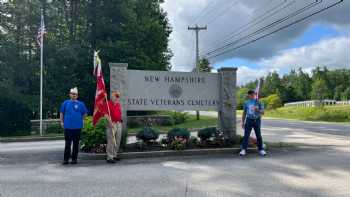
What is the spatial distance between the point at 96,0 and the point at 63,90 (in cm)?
720

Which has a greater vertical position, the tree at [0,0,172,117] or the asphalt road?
the tree at [0,0,172,117]

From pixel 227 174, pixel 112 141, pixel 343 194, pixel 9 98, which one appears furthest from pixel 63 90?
pixel 343 194

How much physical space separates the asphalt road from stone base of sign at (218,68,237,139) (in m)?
1.61

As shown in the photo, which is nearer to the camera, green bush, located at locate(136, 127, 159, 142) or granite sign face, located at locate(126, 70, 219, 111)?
green bush, located at locate(136, 127, 159, 142)

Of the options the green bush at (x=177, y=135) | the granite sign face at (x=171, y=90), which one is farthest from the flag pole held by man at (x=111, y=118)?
the green bush at (x=177, y=135)

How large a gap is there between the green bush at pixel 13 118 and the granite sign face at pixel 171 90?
12.1 meters

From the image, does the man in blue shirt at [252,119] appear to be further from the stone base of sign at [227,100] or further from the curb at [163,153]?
the stone base of sign at [227,100]

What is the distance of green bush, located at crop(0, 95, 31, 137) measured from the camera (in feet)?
68.0

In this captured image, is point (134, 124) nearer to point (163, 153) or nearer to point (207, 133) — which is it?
point (207, 133)

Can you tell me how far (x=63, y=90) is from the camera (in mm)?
25484

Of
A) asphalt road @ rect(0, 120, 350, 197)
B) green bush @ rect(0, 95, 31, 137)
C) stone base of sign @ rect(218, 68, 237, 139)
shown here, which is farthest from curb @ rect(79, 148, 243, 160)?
green bush @ rect(0, 95, 31, 137)

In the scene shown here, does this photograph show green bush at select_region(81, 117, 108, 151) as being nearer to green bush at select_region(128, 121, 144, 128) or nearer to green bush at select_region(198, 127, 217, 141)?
green bush at select_region(198, 127, 217, 141)

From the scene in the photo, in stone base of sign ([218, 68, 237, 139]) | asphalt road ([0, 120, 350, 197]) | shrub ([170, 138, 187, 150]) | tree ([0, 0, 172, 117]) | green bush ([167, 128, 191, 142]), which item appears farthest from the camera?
tree ([0, 0, 172, 117])

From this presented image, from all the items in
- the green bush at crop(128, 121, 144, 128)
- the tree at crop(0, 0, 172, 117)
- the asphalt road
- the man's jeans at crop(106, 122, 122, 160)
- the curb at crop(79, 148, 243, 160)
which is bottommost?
the asphalt road
